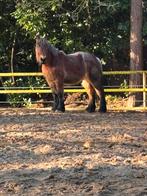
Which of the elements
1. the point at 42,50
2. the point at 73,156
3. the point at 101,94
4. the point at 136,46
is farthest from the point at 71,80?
the point at 73,156

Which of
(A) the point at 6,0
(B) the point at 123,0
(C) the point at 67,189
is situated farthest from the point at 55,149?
(A) the point at 6,0

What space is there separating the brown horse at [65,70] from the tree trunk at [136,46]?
180cm

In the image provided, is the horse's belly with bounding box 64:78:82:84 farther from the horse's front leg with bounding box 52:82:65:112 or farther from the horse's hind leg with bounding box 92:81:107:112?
the horse's hind leg with bounding box 92:81:107:112

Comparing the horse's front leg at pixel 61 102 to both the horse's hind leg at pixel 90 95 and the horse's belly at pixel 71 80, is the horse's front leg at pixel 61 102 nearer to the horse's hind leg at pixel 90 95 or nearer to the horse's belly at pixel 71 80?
the horse's belly at pixel 71 80

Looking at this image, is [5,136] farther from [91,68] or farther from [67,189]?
[91,68]

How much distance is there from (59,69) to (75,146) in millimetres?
5246

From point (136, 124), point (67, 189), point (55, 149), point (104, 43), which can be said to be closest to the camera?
point (67, 189)

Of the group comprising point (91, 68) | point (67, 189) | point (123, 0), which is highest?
point (123, 0)

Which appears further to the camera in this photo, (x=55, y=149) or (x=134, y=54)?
(x=134, y=54)

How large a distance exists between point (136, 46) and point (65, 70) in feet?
10.3

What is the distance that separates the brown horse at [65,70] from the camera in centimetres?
1345

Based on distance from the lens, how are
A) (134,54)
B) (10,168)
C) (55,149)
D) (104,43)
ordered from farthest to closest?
(104,43)
(134,54)
(55,149)
(10,168)

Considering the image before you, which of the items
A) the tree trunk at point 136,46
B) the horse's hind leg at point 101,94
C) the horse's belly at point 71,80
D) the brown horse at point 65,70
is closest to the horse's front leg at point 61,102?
the brown horse at point 65,70

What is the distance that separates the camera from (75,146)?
28.6ft
